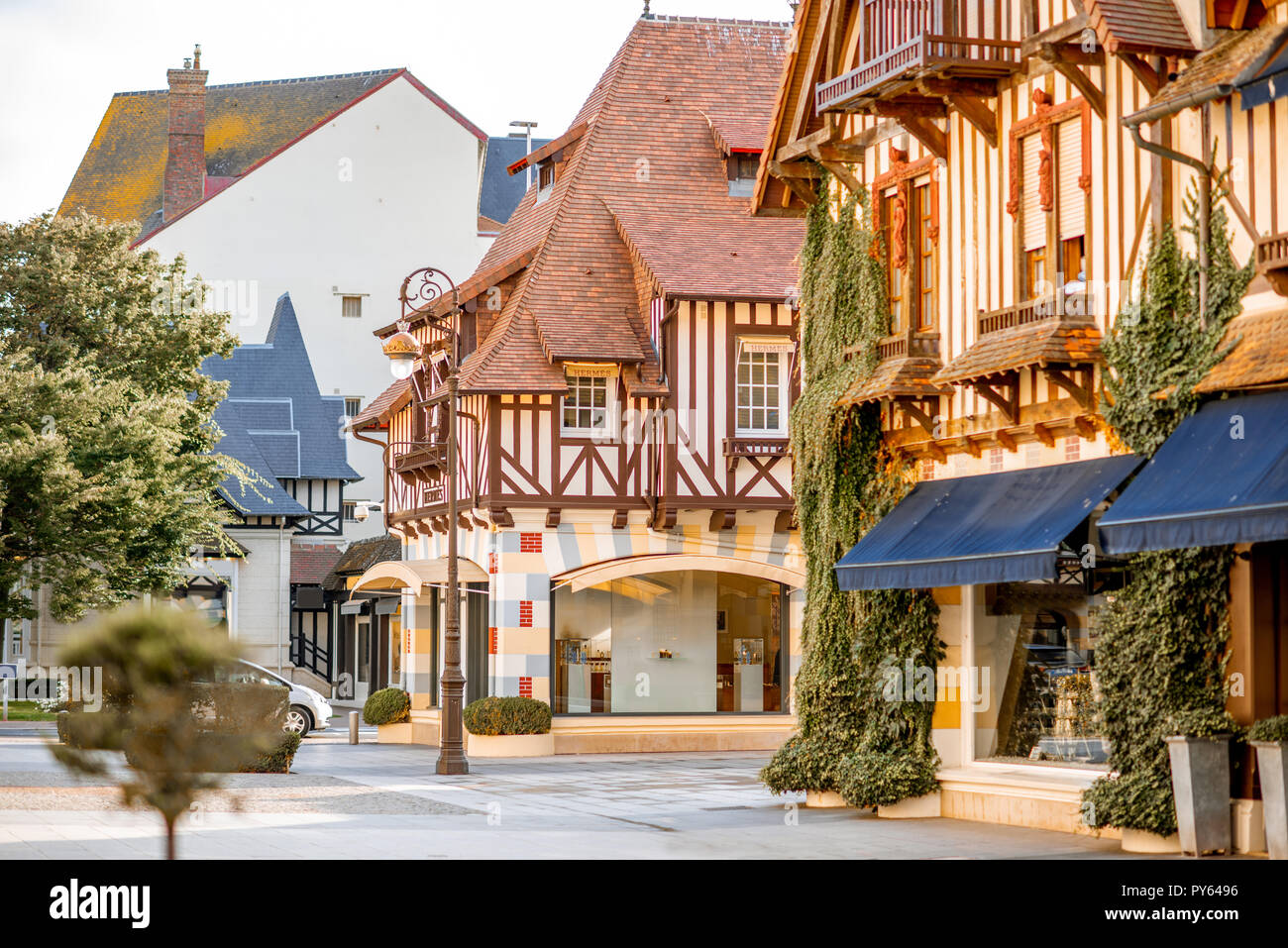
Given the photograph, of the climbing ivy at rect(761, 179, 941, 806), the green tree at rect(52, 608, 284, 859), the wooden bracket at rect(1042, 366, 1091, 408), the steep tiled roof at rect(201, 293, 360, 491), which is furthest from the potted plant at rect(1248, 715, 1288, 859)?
the steep tiled roof at rect(201, 293, 360, 491)

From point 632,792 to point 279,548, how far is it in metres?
31.8

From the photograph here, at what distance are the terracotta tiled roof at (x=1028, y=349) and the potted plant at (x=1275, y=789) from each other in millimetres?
3608

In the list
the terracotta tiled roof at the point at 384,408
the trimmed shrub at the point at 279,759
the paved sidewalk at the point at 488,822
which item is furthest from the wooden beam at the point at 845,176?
the terracotta tiled roof at the point at 384,408

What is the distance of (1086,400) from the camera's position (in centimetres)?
1513

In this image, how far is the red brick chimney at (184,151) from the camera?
6041cm

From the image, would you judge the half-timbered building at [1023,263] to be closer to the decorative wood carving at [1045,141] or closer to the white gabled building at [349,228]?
the decorative wood carving at [1045,141]

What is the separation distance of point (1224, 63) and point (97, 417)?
2599 centimetres

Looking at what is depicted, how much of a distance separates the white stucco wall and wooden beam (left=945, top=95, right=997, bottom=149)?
4110 cm

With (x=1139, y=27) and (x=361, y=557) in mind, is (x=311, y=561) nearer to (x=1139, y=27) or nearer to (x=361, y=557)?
(x=361, y=557)

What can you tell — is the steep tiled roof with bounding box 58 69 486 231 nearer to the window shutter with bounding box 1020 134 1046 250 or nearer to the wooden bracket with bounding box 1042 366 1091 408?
the window shutter with bounding box 1020 134 1046 250

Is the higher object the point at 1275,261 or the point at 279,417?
the point at 279,417

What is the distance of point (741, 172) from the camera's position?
32.8 meters

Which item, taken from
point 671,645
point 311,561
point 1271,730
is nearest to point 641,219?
point 671,645
